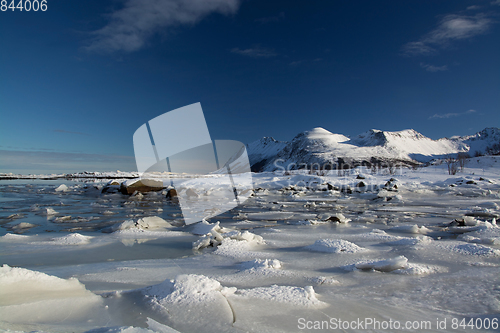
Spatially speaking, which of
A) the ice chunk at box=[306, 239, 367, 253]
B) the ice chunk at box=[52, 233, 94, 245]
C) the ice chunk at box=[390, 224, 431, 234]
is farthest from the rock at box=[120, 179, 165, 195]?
the ice chunk at box=[390, 224, 431, 234]

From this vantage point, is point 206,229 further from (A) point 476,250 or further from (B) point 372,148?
(B) point 372,148

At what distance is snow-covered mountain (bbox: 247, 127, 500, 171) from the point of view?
99.2 m

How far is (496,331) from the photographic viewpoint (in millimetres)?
1566

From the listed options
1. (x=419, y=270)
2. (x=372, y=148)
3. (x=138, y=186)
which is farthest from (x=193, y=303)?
(x=372, y=148)

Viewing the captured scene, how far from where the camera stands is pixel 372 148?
384 ft

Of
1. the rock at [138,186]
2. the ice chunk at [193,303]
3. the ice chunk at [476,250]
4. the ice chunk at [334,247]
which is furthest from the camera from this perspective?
the rock at [138,186]

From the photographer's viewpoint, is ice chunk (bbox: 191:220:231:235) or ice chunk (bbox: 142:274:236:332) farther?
ice chunk (bbox: 191:220:231:235)

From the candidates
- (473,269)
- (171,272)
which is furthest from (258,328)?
(473,269)

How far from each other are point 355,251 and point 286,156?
144839 mm

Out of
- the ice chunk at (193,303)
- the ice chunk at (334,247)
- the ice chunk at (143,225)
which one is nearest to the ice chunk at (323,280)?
the ice chunk at (193,303)

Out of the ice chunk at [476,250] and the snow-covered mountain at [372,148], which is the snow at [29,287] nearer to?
the ice chunk at [476,250]

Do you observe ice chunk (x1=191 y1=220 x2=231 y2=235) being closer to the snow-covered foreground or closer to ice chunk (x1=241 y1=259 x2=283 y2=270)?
the snow-covered foreground

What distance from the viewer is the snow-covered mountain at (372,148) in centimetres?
9925

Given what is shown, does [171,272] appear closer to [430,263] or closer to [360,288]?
[360,288]
